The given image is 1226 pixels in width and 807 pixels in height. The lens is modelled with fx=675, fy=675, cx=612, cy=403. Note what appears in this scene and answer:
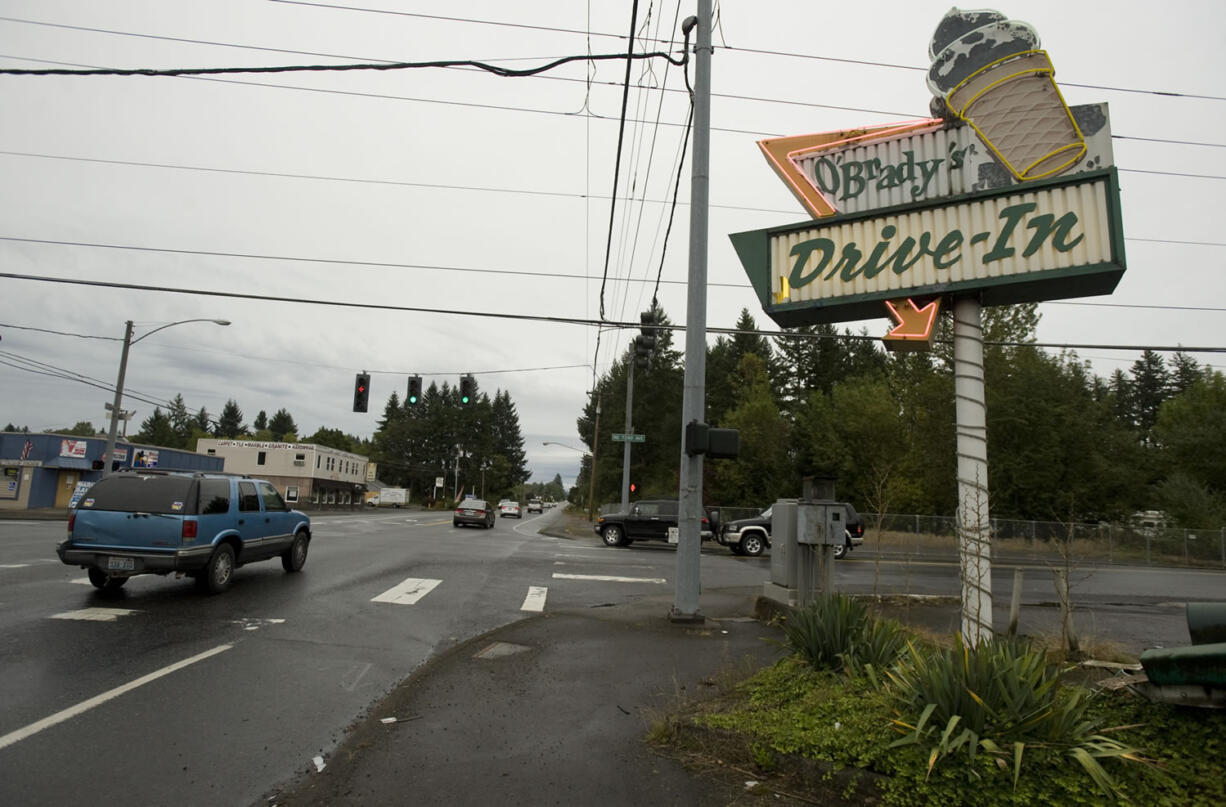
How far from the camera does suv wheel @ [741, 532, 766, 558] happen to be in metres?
24.0

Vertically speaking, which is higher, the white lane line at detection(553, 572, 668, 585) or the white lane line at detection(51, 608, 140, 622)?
the white lane line at detection(51, 608, 140, 622)

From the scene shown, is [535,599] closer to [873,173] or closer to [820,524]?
[820,524]

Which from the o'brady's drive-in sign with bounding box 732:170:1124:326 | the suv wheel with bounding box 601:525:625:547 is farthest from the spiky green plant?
the suv wheel with bounding box 601:525:625:547

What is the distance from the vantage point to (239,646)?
6.93 meters

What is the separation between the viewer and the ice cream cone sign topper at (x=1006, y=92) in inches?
234

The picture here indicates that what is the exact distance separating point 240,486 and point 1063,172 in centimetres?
1157

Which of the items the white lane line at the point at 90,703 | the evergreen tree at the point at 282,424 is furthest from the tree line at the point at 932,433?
the evergreen tree at the point at 282,424

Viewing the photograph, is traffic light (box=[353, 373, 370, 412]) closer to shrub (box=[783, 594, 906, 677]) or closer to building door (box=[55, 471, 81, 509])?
shrub (box=[783, 594, 906, 677])

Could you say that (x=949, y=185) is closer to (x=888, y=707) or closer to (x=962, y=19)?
(x=962, y=19)

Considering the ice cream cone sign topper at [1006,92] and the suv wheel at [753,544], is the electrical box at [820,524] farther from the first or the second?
the suv wheel at [753,544]

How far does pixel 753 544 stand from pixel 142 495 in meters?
19.0

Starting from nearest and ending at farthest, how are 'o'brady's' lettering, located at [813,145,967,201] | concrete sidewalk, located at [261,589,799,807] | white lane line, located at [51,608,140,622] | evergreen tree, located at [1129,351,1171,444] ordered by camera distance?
concrete sidewalk, located at [261,589,799,807] < 'o'brady's' lettering, located at [813,145,967,201] < white lane line, located at [51,608,140,622] < evergreen tree, located at [1129,351,1171,444]

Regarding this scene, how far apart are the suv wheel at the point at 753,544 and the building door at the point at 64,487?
42638 mm

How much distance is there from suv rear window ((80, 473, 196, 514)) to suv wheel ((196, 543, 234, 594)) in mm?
833
